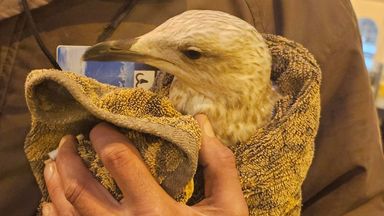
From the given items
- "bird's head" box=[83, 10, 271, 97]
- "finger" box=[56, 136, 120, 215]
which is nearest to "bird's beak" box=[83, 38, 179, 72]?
"bird's head" box=[83, 10, 271, 97]

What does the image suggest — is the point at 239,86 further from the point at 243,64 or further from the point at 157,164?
the point at 157,164

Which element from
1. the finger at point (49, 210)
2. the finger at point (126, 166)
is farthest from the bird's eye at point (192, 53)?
the finger at point (49, 210)

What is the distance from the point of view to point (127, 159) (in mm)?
586

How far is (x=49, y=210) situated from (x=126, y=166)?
5.8 inches

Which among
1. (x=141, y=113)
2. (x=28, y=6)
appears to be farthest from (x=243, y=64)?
(x=28, y=6)

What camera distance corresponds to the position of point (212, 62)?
66 cm

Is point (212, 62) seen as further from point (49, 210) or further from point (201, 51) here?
point (49, 210)

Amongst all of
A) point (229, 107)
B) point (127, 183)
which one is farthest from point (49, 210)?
point (229, 107)

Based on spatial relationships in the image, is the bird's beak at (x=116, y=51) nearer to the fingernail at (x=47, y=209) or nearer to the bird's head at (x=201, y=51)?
the bird's head at (x=201, y=51)

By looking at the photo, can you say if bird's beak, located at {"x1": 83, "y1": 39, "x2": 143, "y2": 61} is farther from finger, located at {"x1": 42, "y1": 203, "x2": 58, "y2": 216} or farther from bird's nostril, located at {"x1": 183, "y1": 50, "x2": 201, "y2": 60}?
finger, located at {"x1": 42, "y1": 203, "x2": 58, "y2": 216}

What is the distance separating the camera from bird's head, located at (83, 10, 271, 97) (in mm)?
644

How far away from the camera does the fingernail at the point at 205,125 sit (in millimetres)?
642

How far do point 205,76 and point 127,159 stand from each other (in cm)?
15

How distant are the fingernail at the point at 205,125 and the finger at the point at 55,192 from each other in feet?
0.59
